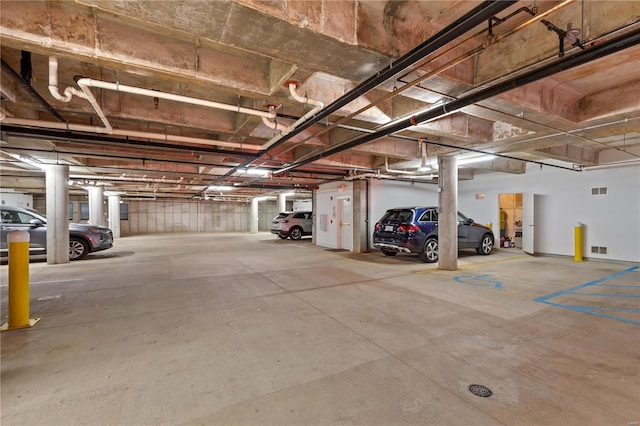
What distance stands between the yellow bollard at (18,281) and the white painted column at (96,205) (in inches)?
469

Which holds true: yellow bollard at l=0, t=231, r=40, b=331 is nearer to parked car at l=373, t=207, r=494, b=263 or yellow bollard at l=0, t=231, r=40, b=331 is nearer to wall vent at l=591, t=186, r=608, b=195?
parked car at l=373, t=207, r=494, b=263

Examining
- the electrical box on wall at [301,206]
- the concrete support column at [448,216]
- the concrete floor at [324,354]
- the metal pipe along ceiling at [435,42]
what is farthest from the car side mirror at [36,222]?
the electrical box on wall at [301,206]

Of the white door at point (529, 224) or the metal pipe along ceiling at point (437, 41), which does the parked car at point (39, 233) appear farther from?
the white door at point (529, 224)

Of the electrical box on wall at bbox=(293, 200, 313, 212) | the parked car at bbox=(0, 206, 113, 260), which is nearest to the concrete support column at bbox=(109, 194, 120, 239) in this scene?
the parked car at bbox=(0, 206, 113, 260)

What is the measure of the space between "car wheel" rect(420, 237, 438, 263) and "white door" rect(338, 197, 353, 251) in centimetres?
316

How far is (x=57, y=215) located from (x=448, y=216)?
10362mm

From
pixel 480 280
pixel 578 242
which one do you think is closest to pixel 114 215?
pixel 480 280

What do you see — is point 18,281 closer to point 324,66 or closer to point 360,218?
point 324,66

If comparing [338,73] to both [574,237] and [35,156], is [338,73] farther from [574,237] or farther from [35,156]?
[574,237]

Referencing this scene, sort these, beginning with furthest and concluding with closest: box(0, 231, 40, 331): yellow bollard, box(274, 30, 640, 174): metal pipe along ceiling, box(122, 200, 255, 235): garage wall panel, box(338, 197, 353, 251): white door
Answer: box(122, 200, 255, 235): garage wall panel, box(338, 197, 353, 251): white door, box(0, 231, 40, 331): yellow bollard, box(274, 30, 640, 174): metal pipe along ceiling

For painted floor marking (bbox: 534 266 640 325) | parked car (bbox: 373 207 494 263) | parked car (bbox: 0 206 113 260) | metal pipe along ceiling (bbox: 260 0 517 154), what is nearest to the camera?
metal pipe along ceiling (bbox: 260 0 517 154)

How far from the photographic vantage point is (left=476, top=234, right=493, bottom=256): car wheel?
9.09 metres

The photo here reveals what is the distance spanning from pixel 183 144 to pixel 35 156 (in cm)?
416

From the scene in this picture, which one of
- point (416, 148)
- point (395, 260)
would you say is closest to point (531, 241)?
point (395, 260)
